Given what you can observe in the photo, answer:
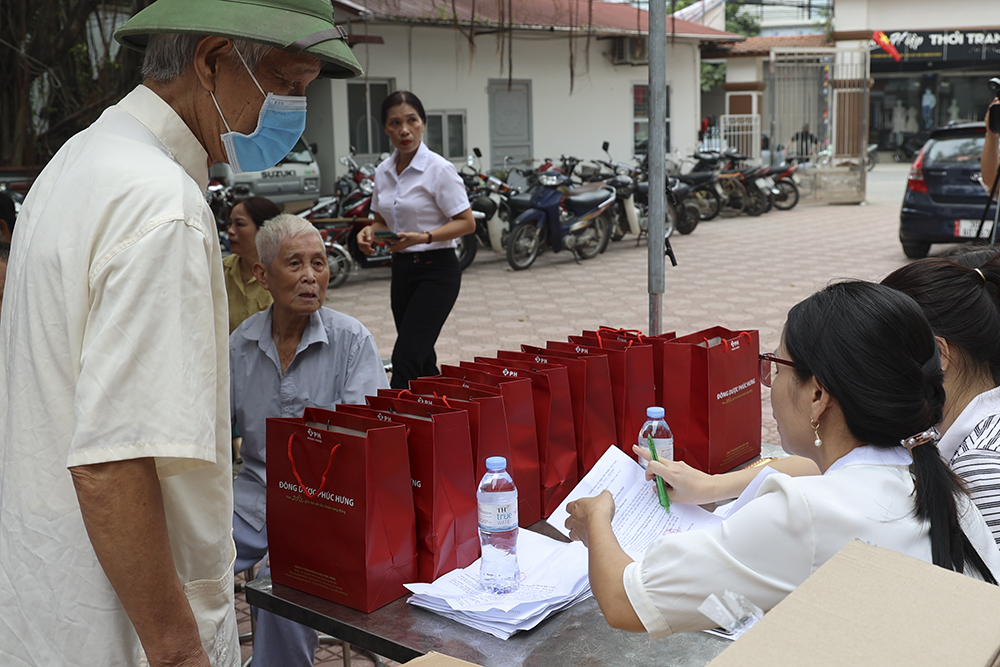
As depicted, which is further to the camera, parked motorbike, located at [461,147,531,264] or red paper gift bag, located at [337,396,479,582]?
parked motorbike, located at [461,147,531,264]

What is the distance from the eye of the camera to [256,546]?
2.67 m

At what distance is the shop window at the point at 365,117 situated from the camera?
1291cm

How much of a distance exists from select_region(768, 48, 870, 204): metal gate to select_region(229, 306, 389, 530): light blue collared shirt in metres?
14.4

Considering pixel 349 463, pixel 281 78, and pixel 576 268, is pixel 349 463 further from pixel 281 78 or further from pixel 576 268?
pixel 576 268

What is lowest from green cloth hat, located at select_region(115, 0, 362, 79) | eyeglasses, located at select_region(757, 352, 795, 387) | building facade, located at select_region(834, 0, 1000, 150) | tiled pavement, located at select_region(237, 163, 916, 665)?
tiled pavement, located at select_region(237, 163, 916, 665)

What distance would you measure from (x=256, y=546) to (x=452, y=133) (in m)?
12.2

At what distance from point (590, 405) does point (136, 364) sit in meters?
1.31

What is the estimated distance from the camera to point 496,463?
6.02ft

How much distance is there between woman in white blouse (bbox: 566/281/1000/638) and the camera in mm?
1403

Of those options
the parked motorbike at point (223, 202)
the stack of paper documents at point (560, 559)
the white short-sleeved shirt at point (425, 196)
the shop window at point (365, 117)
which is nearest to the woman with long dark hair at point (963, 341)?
the stack of paper documents at point (560, 559)

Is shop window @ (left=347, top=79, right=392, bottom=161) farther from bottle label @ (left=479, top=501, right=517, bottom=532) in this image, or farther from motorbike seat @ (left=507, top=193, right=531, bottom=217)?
bottle label @ (left=479, top=501, right=517, bottom=532)

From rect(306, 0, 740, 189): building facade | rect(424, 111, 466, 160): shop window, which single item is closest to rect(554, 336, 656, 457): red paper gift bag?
rect(306, 0, 740, 189): building facade

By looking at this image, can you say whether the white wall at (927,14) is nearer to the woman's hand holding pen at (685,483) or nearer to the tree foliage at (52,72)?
the tree foliage at (52,72)

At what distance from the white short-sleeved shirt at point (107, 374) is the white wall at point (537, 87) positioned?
10.2m
